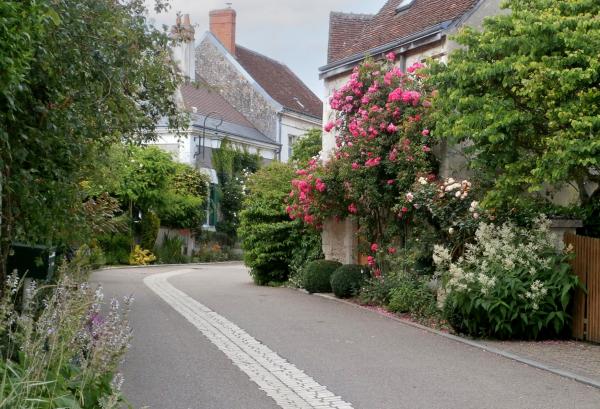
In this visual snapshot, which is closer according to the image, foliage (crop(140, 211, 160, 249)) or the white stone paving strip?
Result: the white stone paving strip

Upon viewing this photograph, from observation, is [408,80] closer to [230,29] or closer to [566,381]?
[566,381]

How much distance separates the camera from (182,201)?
108 ft

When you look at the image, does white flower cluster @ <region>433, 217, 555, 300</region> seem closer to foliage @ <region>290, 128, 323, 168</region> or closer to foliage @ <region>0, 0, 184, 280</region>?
foliage @ <region>0, 0, 184, 280</region>

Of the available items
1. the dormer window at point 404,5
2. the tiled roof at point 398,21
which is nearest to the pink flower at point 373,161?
the tiled roof at point 398,21

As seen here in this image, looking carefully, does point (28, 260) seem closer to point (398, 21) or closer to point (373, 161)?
point (373, 161)

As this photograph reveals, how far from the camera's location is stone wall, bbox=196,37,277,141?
41.2 m

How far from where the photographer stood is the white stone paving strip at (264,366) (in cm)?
723

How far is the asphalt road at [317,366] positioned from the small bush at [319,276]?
3.38 metres

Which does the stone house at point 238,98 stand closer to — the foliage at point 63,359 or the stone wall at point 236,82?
the stone wall at point 236,82

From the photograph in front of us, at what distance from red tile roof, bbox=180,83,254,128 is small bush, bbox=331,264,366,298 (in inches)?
886

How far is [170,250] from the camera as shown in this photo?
33125 millimetres

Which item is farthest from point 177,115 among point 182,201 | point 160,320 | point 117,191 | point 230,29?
point 230,29

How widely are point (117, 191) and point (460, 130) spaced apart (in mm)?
19826

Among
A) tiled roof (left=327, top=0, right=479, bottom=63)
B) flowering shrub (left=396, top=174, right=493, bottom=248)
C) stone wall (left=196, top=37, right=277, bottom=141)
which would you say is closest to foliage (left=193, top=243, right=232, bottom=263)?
stone wall (left=196, top=37, right=277, bottom=141)
